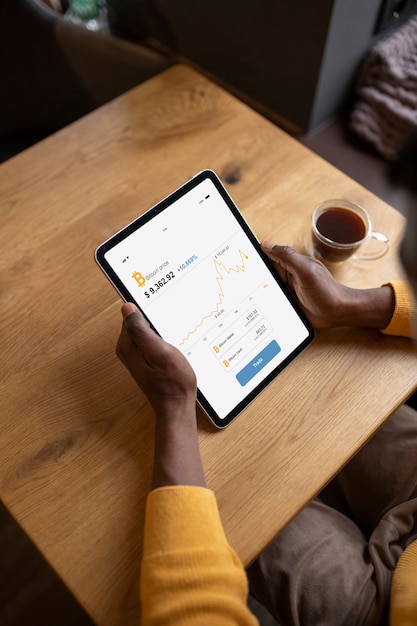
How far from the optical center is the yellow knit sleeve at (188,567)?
618 millimetres

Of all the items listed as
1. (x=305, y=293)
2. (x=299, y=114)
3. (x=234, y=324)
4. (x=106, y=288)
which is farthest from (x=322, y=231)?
(x=299, y=114)

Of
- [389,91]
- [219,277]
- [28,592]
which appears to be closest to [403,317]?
[219,277]

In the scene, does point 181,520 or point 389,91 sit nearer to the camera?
point 181,520

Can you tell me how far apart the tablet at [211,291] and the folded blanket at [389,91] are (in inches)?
34.1

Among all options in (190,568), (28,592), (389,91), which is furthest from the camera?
→ (389,91)

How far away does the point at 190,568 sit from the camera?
2.09 feet

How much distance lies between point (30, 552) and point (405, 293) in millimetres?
1046

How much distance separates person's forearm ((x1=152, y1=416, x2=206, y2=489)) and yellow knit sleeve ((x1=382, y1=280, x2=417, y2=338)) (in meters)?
0.35

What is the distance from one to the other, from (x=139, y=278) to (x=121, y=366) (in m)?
0.15

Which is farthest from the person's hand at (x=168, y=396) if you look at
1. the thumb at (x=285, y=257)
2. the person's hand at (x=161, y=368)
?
the thumb at (x=285, y=257)

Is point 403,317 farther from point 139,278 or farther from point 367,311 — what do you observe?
point 139,278

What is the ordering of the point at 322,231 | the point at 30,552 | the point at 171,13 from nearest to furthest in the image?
Answer: the point at 322,231 < the point at 30,552 < the point at 171,13

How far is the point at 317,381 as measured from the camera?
80 cm

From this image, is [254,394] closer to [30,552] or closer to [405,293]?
[405,293]
